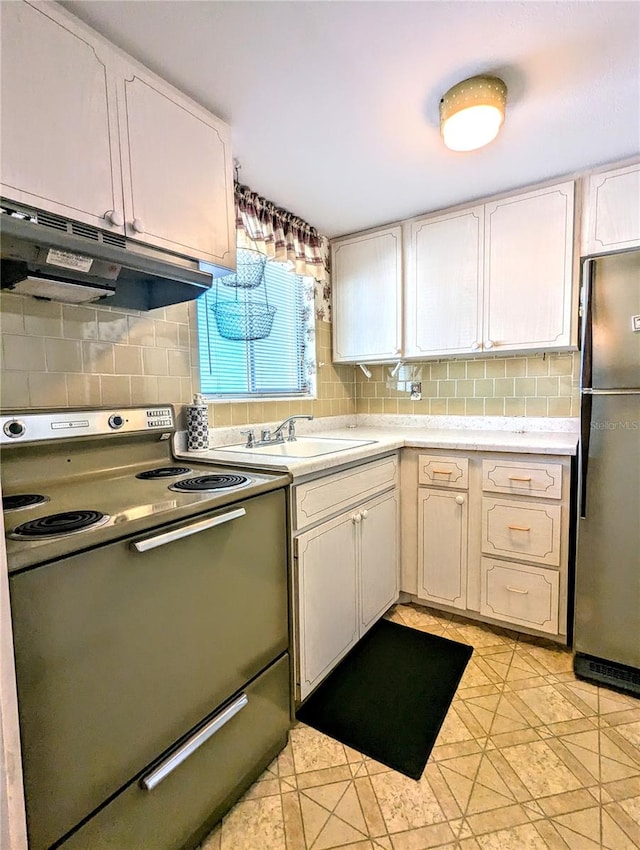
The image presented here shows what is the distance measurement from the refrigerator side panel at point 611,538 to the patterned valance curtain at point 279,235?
1675 mm

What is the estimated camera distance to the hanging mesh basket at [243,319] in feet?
6.69

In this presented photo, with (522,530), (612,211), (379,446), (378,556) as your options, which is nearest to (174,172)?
(379,446)

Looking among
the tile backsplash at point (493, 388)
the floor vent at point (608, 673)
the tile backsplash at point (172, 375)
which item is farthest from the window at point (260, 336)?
the floor vent at point (608, 673)

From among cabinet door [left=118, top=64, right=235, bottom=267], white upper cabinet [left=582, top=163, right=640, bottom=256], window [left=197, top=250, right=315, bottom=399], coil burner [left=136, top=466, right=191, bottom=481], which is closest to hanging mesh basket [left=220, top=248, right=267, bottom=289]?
window [left=197, top=250, right=315, bottom=399]

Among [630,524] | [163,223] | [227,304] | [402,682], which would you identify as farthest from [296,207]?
[402,682]

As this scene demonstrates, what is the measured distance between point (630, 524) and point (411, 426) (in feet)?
4.54

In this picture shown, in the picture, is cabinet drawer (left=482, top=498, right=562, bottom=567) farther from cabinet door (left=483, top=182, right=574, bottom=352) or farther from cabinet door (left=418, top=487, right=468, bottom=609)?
cabinet door (left=483, top=182, right=574, bottom=352)

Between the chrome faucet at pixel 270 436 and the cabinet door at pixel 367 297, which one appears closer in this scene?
the chrome faucet at pixel 270 436

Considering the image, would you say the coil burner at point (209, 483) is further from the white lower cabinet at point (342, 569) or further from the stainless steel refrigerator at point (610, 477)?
the stainless steel refrigerator at point (610, 477)

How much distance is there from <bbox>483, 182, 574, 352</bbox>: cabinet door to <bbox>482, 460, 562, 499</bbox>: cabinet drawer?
665mm

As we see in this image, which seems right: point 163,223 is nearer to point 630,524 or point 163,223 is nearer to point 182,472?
Answer: point 182,472

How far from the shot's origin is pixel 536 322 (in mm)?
2086

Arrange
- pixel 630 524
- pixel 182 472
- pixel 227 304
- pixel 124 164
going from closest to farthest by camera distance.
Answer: pixel 124 164 → pixel 182 472 → pixel 630 524 → pixel 227 304

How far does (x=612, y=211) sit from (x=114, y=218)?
2119mm
